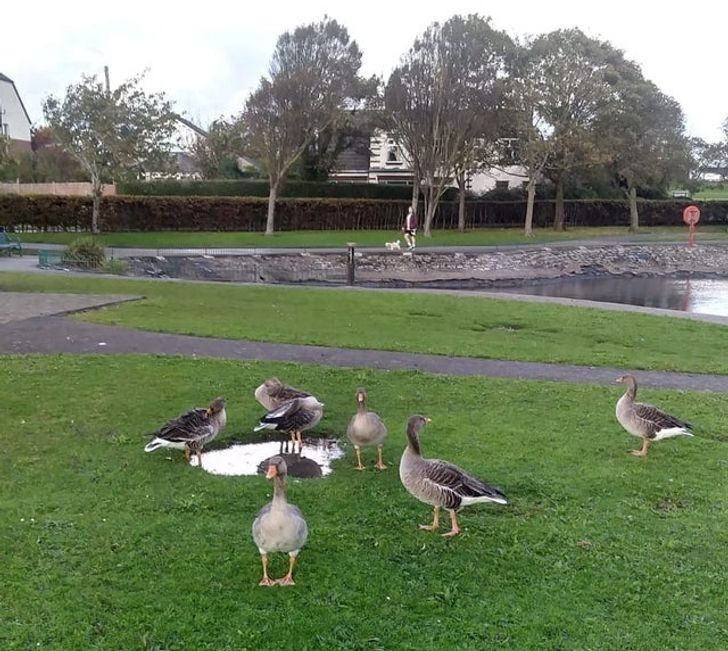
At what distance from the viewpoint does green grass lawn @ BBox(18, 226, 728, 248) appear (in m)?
43.2

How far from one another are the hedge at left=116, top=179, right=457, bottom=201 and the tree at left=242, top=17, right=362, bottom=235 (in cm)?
426

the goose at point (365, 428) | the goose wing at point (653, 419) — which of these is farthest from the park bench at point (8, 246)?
the goose wing at point (653, 419)

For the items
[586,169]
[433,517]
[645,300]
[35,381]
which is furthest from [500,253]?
[433,517]

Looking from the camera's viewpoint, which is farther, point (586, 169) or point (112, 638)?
point (586, 169)

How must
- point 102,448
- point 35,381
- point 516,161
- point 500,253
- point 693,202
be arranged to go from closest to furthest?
1. point 102,448
2. point 35,381
3. point 500,253
4. point 516,161
5. point 693,202

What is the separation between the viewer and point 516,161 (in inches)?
2266

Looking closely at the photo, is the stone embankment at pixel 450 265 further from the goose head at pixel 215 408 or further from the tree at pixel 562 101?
the goose head at pixel 215 408

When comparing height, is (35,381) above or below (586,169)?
below

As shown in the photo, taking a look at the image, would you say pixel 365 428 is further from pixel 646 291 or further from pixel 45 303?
pixel 646 291

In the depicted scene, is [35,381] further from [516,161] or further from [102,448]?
[516,161]

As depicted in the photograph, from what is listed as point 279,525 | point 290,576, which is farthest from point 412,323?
point 279,525

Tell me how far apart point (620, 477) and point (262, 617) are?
15.3ft

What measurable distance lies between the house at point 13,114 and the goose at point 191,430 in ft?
252

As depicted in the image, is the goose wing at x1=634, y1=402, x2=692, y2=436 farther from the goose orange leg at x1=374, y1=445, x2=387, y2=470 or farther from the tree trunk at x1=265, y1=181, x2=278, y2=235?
the tree trunk at x1=265, y1=181, x2=278, y2=235
